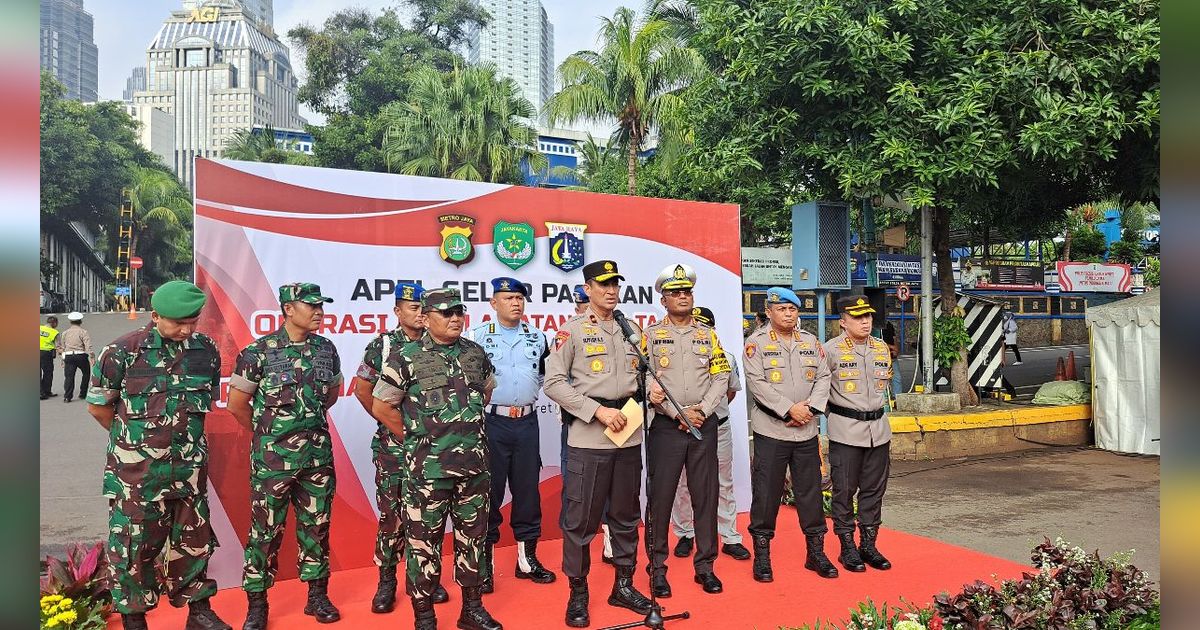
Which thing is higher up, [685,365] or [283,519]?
[685,365]

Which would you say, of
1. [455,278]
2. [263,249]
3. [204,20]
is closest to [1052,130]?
[455,278]

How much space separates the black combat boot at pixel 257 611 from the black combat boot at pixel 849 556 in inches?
132

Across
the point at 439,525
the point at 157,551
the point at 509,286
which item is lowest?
the point at 157,551

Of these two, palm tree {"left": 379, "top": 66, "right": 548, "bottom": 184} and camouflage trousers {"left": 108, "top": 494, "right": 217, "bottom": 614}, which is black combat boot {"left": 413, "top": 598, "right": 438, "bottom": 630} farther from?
palm tree {"left": 379, "top": 66, "right": 548, "bottom": 184}

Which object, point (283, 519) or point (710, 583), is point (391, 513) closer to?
point (283, 519)

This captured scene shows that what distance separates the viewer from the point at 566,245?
580cm

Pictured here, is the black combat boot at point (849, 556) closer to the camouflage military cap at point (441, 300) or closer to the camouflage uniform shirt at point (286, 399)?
the camouflage military cap at point (441, 300)

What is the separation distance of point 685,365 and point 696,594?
130cm

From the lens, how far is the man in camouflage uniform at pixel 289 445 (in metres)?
3.95

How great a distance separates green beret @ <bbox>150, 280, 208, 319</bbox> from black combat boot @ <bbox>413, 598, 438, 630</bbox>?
1.77 meters

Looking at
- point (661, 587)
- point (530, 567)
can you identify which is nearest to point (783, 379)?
point (661, 587)

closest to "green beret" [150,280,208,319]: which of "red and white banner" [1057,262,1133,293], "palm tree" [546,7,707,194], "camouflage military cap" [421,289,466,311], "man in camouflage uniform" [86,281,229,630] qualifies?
"man in camouflage uniform" [86,281,229,630]

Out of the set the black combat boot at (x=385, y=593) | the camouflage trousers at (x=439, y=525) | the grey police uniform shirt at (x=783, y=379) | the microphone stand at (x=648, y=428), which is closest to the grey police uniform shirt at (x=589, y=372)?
the microphone stand at (x=648, y=428)

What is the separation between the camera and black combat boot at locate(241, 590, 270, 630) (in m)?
3.91
